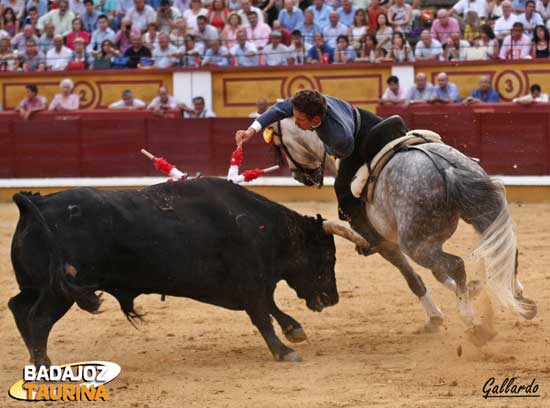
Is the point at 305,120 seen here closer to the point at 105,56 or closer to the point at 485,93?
the point at 485,93

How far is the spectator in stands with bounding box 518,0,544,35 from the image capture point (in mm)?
13430

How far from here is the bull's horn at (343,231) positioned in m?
6.62

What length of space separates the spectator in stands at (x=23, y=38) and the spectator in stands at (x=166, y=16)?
176cm

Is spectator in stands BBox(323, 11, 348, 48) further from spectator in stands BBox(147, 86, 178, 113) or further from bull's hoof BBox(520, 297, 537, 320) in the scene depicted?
bull's hoof BBox(520, 297, 537, 320)

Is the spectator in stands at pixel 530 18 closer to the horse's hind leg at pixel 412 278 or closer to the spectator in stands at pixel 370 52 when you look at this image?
the spectator in stands at pixel 370 52

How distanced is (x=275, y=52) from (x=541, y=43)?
10.9ft

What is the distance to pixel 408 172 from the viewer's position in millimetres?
→ 6141

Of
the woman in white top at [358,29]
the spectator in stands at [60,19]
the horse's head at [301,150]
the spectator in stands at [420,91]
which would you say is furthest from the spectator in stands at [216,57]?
the horse's head at [301,150]

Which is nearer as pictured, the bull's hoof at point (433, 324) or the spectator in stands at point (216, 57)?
the bull's hoof at point (433, 324)

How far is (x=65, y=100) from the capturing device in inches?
588

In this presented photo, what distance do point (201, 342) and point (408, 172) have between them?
1.76 metres

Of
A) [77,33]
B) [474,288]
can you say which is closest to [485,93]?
[77,33]

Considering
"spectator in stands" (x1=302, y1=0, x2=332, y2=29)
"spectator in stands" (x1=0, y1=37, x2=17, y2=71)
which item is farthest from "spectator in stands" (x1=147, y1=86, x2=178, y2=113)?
"spectator in stands" (x1=0, y1=37, x2=17, y2=71)

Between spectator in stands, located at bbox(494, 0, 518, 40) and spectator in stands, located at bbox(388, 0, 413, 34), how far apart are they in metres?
1.07
